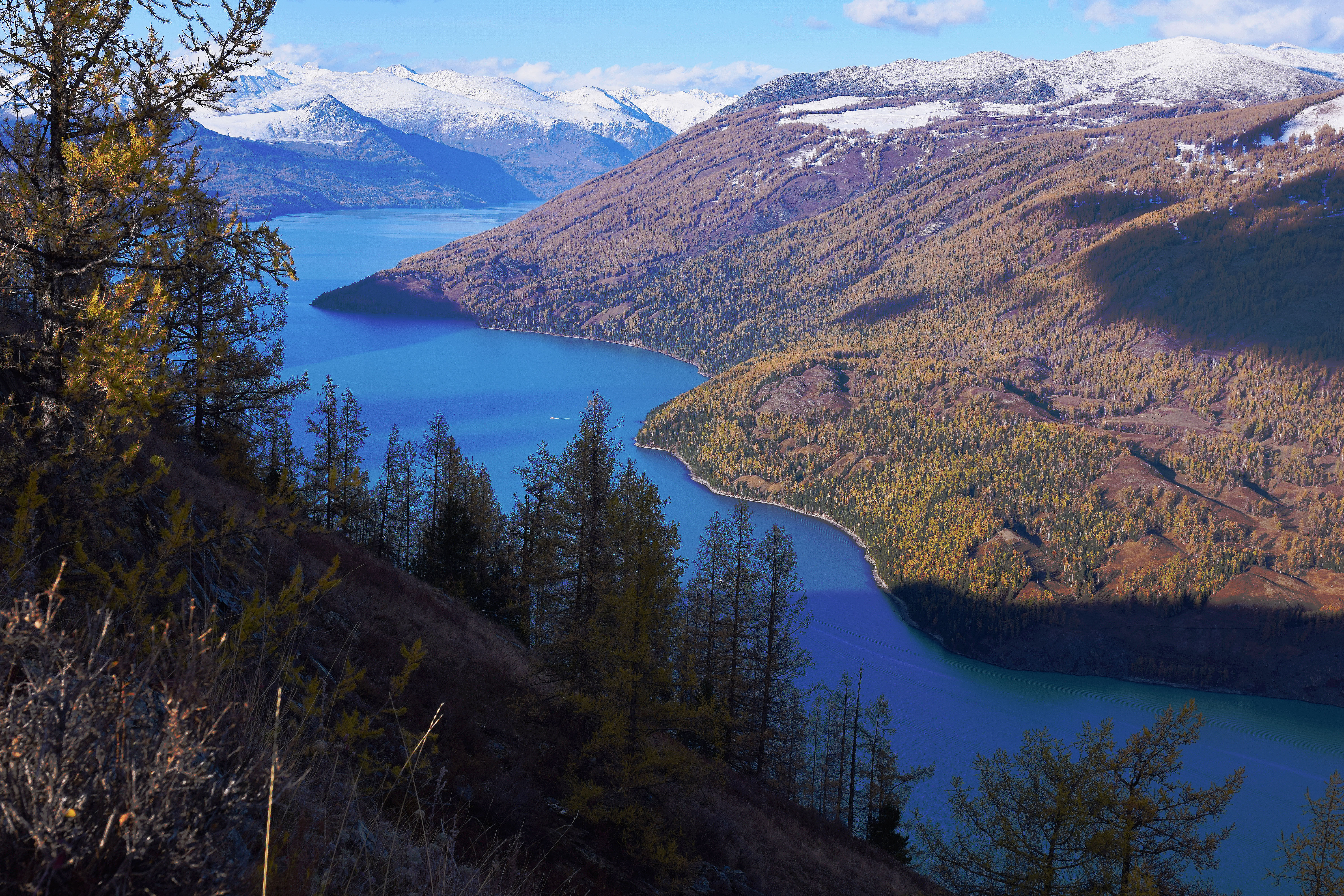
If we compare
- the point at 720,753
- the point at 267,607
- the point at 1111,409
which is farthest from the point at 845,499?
the point at 267,607

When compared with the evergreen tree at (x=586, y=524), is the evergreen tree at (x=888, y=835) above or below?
below

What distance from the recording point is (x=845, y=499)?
140m

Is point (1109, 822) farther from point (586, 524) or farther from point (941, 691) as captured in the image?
point (941, 691)

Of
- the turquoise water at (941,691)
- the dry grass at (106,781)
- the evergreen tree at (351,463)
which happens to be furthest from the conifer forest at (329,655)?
the turquoise water at (941,691)

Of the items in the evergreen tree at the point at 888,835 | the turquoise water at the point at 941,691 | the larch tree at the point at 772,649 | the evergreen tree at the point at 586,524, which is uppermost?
the evergreen tree at the point at 586,524

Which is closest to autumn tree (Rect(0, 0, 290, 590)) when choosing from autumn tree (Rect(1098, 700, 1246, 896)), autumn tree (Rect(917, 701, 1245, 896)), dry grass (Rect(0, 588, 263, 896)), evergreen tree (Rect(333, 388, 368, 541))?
dry grass (Rect(0, 588, 263, 896))

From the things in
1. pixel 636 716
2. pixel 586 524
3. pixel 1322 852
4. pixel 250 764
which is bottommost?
pixel 1322 852

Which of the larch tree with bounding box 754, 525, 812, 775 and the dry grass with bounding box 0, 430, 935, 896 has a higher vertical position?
the dry grass with bounding box 0, 430, 935, 896

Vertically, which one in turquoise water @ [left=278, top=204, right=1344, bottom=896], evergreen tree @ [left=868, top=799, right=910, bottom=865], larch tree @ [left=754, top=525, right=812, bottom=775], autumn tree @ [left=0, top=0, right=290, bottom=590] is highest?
autumn tree @ [left=0, top=0, right=290, bottom=590]

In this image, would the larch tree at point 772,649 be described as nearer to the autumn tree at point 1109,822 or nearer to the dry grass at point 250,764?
the autumn tree at point 1109,822

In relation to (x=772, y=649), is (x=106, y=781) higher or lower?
higher

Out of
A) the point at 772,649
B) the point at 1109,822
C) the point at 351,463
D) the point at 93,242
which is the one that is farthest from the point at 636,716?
the point at 351,463

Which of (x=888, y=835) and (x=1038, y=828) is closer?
(x=1038, y=828)

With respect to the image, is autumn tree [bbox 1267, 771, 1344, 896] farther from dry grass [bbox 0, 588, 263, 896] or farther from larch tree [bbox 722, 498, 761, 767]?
dry grass [bbox 0, 588, 263, 896]
